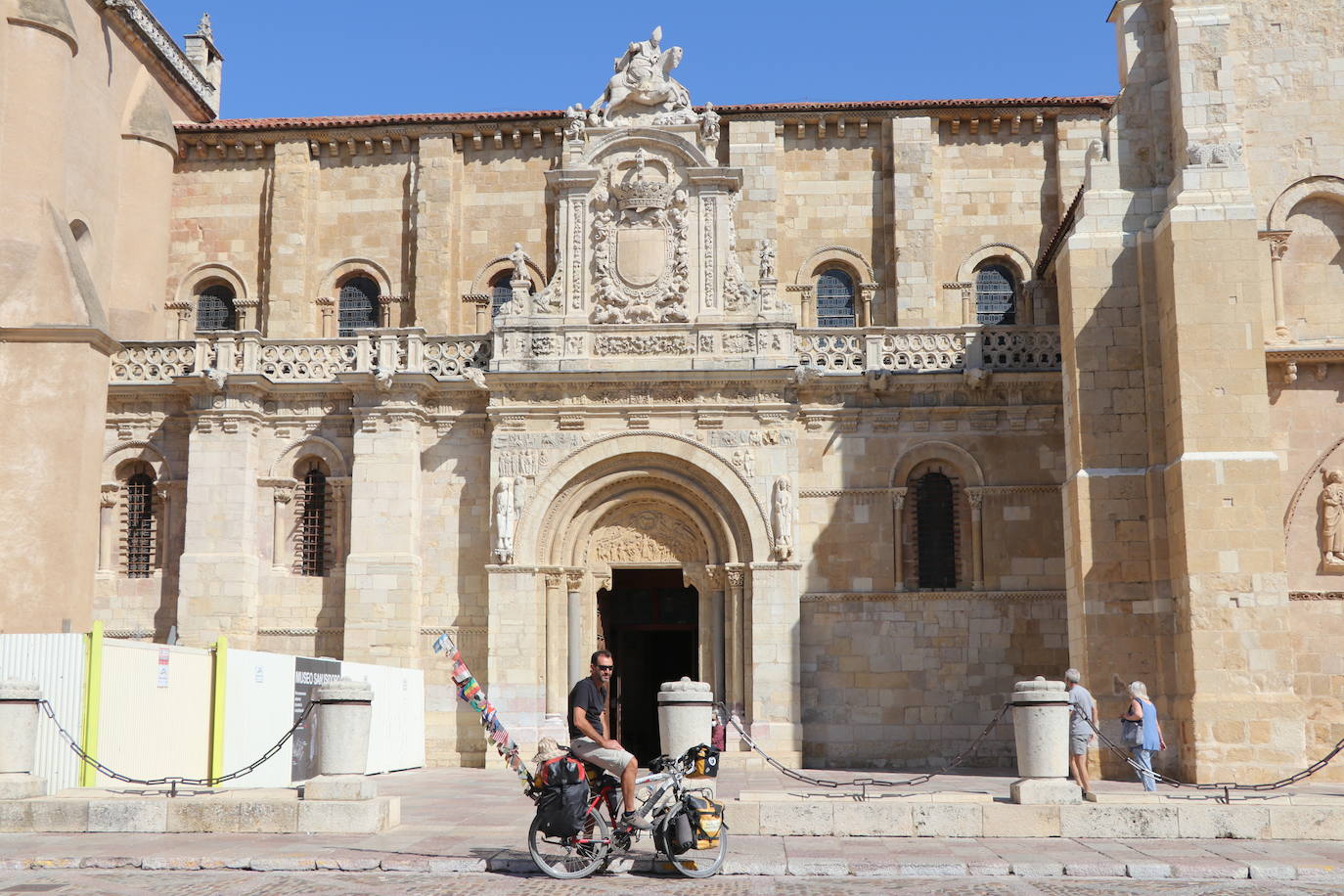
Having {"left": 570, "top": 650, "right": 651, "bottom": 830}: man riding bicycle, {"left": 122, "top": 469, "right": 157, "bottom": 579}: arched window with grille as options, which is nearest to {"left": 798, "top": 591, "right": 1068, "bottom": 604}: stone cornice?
{"left": 122, "top": 469, "right": 157, "bottom": 579}: arched window with grille

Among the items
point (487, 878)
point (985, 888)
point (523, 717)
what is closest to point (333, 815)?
point (487, 878)

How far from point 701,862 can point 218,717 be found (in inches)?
364

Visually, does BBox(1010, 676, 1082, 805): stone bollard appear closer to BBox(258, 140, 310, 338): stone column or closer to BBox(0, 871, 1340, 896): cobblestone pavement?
BBox(0, 871, 1340, 896): cobblestone pavement

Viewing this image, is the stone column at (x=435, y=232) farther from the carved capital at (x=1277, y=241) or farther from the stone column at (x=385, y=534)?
the carved capital at (x=1277, y=241)

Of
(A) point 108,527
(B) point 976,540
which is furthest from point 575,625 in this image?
(A) point 108,527

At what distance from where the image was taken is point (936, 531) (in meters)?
24.9

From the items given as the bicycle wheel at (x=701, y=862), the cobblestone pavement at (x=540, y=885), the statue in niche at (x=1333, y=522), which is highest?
the statue in niche at (x=1333, y=522)

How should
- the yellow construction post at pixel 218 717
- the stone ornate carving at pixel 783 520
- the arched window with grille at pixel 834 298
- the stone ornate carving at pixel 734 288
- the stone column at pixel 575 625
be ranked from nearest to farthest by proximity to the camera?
1. the yellow construction post at pixel 218 717
2. the stone ornate carving at pixel 783 520
3. the stone column at pixel 575 625
4. the stone ornate carving at pixel 734 288
5. the arched window with grille at pixel 834 298

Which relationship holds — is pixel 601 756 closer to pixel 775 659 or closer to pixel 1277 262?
pixel 775 659

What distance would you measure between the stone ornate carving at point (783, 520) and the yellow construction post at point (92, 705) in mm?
11667

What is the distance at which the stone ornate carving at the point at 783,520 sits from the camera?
23.8 metres

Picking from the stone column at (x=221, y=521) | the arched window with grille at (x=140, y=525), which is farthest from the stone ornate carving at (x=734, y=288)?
the arched window with grille at (x=140, y=525)

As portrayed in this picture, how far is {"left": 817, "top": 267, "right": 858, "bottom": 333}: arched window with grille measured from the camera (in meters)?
28.1

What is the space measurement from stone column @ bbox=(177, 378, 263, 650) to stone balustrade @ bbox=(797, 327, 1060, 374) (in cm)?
1036
